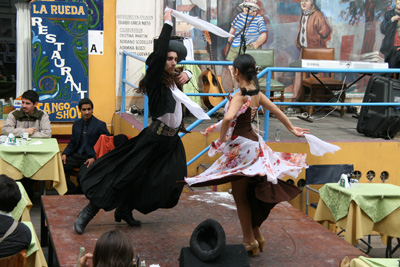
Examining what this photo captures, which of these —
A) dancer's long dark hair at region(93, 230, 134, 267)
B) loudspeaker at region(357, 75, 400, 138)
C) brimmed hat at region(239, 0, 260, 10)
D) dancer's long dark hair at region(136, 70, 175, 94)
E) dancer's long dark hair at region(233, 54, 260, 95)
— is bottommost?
dancer's long dark hair at region(93, 230, 134, 267)

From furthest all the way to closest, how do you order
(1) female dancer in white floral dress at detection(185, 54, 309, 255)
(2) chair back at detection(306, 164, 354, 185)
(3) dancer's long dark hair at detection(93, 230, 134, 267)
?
(2) chair back at detection(306, 164, 354, 185)
(1) female dancer in white floral dress at detection(185, 54, 309, 255)
(3) dancer's long dark hair at detection(93, 230, 134, 267)

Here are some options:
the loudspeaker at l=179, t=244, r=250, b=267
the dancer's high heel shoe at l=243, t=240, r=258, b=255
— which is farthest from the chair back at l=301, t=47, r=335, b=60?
the loudspeaker at l=179, t=244, r=250, b=267

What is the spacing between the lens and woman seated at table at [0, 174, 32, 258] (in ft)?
13.7

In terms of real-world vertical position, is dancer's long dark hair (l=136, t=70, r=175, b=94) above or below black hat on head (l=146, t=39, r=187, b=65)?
below

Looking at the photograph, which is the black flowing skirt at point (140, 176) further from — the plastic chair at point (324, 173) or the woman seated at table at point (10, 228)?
the plastic chair at point (324, 173)

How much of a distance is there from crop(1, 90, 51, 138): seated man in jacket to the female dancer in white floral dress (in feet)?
12.6

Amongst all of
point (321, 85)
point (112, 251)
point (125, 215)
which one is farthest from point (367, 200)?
point (321, 85)

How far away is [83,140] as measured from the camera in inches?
309

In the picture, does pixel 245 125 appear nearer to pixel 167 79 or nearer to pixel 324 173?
pixel 167 79

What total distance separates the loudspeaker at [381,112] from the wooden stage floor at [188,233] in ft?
9.09

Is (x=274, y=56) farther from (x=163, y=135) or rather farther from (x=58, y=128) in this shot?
(x=163, y=135)

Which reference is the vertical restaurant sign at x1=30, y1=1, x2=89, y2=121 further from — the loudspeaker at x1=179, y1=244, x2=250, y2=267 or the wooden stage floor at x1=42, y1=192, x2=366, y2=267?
the loudspeaker at x1=179, y1=244, x2=250, y2=267

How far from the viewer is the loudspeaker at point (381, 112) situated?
8.05 metres

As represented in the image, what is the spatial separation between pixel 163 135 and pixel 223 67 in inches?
239
